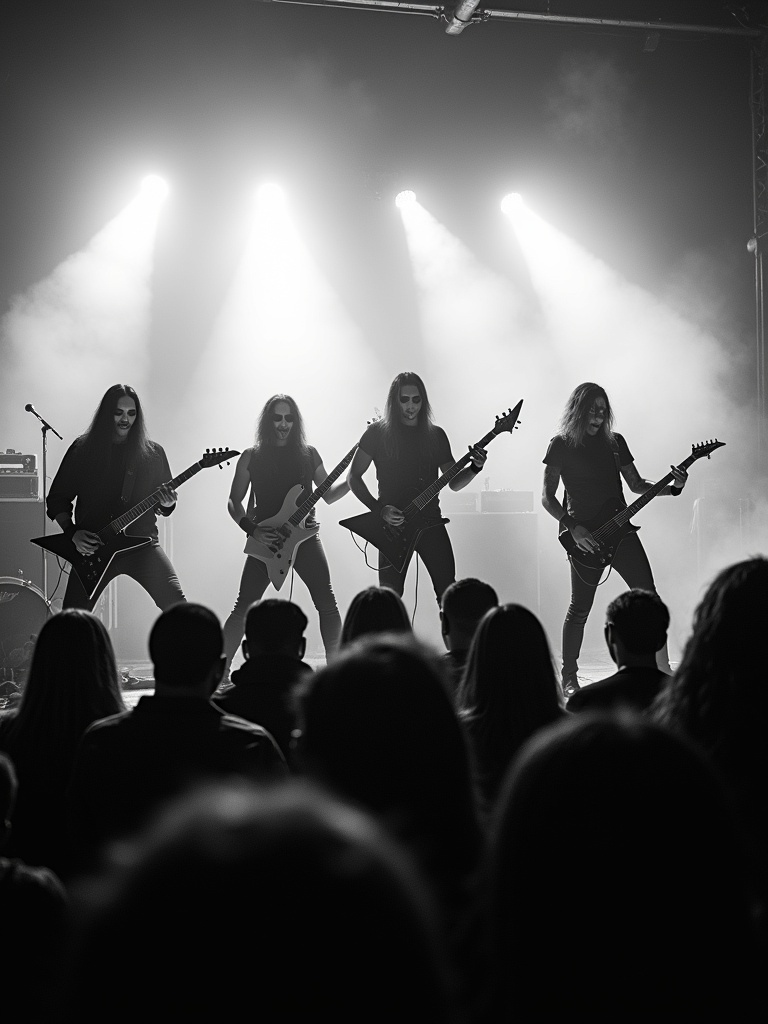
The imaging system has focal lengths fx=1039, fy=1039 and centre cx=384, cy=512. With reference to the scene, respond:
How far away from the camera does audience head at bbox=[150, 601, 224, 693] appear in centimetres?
209

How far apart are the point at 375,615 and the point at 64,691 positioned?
0.95 metres

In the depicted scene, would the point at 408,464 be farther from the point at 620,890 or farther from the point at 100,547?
the point at 620,890

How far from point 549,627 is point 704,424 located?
97.5 inches

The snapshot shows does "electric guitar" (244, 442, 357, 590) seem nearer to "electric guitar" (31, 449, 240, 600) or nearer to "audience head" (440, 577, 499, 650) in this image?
"electric guitar" (31, 449, 240, 600)

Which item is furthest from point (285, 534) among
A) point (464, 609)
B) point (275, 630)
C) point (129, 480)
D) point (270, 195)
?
point (270, 195)

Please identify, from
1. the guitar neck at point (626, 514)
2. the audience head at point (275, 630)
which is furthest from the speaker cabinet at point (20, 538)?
the audience head at point (275, 630)

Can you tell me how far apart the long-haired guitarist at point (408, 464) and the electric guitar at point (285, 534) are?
0.75 feet

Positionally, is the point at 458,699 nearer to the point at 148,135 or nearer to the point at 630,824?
the point at 630,824

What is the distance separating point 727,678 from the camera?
166cm

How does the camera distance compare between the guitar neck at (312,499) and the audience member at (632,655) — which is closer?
the audience member at (632,655)

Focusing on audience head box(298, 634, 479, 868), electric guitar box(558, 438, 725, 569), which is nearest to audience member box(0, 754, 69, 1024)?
audience head box(298, 634, 479, 868)

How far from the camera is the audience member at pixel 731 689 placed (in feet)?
4.92

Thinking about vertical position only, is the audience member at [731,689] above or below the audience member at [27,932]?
above

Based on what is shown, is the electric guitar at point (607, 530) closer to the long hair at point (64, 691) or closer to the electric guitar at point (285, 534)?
the electric guitar at point (285, 534)
